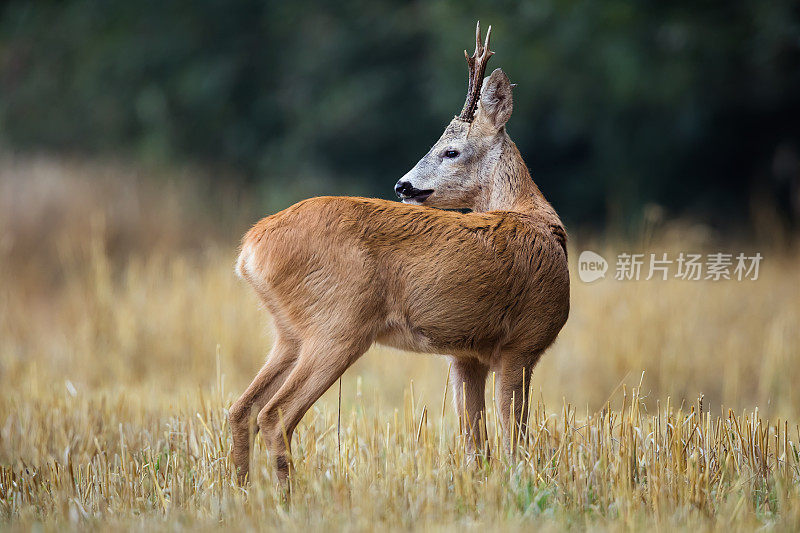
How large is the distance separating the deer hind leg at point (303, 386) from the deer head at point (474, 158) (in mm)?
1408

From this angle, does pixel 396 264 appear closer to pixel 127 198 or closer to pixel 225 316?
pixel 225 316

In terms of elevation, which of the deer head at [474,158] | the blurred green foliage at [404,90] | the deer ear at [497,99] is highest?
the blurred green foliage at [404,90]

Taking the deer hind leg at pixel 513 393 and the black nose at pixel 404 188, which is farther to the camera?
the black nose at pixel 404 188

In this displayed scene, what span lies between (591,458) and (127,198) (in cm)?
957

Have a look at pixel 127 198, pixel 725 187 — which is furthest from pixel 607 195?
pixel 127 198

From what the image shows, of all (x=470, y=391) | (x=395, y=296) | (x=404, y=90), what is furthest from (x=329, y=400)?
(x=404, y=90)

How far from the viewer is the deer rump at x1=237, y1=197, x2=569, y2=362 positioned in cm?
444

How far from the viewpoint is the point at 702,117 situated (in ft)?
50.4

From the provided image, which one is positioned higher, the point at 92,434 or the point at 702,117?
the point at 702,117

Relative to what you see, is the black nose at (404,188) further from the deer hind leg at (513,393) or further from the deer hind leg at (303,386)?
the deer hind leg at (303,386)

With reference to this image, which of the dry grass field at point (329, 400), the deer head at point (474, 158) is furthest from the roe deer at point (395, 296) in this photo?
the deer head at point (474, 158)

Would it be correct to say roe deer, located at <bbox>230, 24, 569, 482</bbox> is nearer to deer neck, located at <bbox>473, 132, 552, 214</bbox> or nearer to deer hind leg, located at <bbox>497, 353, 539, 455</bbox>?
deer hind leg, located at <bbox>497, 353, 539, 455</bbox>

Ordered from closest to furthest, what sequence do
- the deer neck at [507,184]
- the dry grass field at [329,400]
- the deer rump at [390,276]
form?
the dry grass field at [329,400] → the deer rump at [390,276] → the deer neck at [507,184]

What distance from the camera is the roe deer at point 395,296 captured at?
441 cm
